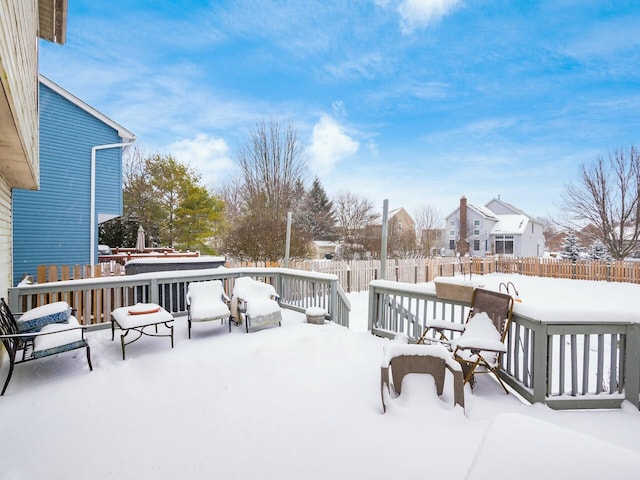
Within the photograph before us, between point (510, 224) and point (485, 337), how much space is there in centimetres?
3097

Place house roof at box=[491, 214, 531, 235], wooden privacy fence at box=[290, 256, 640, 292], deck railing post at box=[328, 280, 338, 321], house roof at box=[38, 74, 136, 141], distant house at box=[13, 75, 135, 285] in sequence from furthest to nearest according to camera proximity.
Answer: house roof at box=[491, 214, 531, 235]
wooden privacy fence at box=[290, 256, 640, 292]
house roof at box=[38, 74, 136, 141]
distant house at box=[13, 75, 135, 285]
deck railing post at box=[328, 280, 338, 321]

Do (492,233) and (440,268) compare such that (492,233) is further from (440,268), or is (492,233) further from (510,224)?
(440,268)

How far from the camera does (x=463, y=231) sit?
2873 centimetres

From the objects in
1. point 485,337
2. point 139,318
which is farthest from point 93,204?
point 485,337

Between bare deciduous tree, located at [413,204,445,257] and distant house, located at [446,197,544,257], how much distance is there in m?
6.24

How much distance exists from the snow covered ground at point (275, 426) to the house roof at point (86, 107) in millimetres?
9283

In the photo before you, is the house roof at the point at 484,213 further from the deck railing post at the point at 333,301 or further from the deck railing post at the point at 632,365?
the deck railing post at the point at 632,365

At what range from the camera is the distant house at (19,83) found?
198 centimetres

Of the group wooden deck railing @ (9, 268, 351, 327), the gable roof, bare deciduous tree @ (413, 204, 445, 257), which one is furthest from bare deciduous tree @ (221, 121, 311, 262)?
the gable roof

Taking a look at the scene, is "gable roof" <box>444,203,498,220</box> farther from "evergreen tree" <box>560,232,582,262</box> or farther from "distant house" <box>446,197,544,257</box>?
"evergreen tree" <box>560,232,582,262</box>

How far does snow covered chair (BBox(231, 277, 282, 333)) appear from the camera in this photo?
16.3ft

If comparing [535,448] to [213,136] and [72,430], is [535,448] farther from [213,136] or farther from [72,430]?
[213,136]

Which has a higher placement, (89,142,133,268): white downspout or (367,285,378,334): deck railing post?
(89,142,133,268): white downspout

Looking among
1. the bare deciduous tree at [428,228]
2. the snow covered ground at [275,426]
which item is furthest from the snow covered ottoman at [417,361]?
the bare deciduous tree at [428,228]
